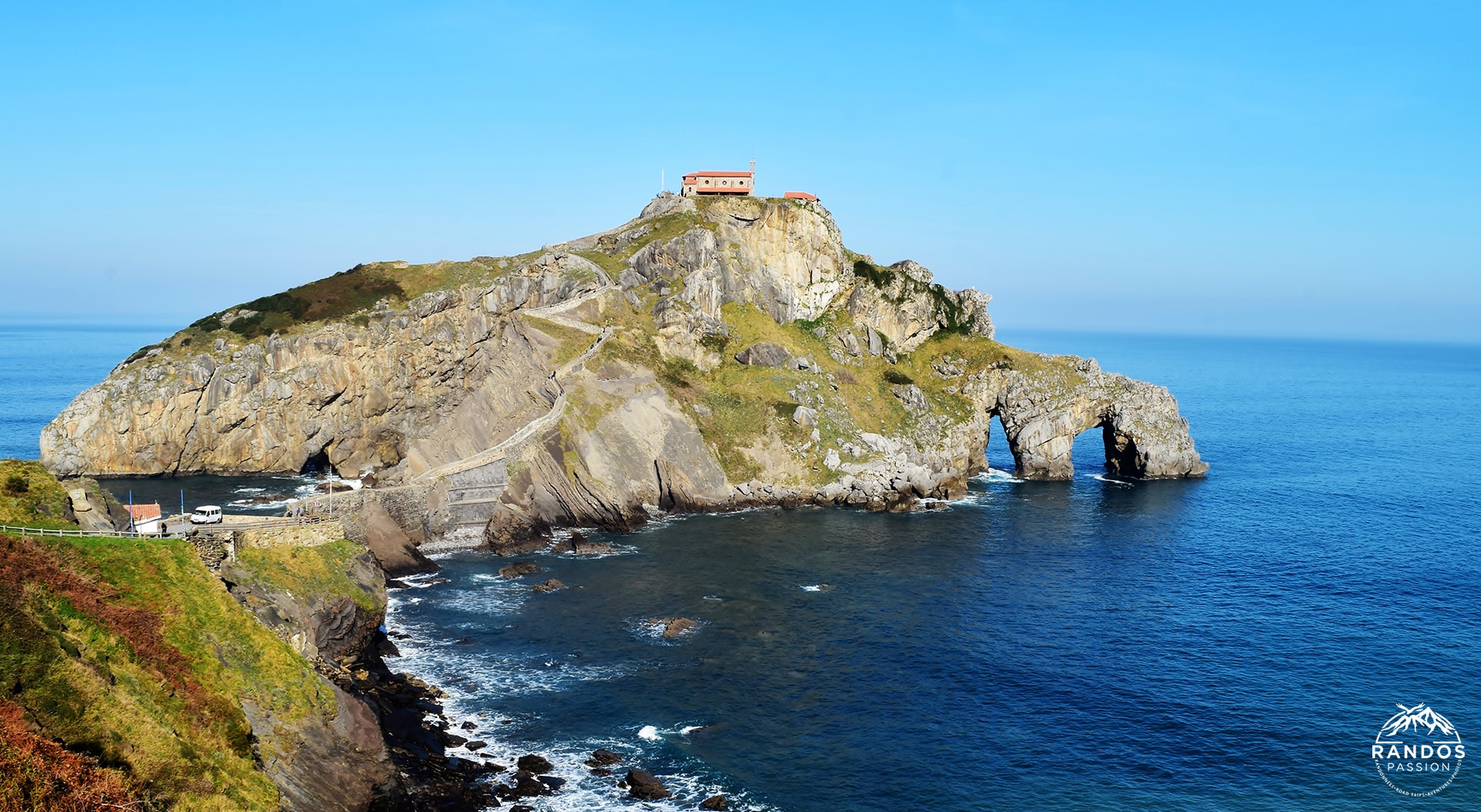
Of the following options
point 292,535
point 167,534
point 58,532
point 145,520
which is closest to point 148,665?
point 58,532

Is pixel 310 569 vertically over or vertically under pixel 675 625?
over

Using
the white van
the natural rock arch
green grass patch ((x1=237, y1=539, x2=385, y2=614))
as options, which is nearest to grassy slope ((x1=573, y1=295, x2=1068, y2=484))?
the natural rock arch

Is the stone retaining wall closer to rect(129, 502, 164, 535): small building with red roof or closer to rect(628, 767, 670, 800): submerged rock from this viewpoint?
rect(129, 502, 164, 535): small building with red roof

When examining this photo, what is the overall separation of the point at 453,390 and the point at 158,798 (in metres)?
90.1

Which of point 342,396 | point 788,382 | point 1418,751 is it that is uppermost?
point 788,382

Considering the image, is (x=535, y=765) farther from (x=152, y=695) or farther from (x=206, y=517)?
(x=206, y=517)

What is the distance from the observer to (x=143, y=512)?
58.9 metres

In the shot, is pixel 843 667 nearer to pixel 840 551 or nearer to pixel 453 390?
pixel 840 551

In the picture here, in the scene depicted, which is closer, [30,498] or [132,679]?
[132,679]

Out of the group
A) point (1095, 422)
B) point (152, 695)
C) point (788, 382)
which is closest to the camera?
point (152, 695)

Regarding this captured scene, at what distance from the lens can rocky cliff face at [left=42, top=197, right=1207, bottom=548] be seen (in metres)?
101

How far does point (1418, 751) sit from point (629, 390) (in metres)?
78.7

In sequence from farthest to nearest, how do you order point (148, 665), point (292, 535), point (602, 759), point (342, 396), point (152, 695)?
point (342, 396) → point (292, 535) → point (602, 759) → point (148, 665) → point (152, 695)

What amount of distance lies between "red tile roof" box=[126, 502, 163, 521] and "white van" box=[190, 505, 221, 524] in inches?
105
